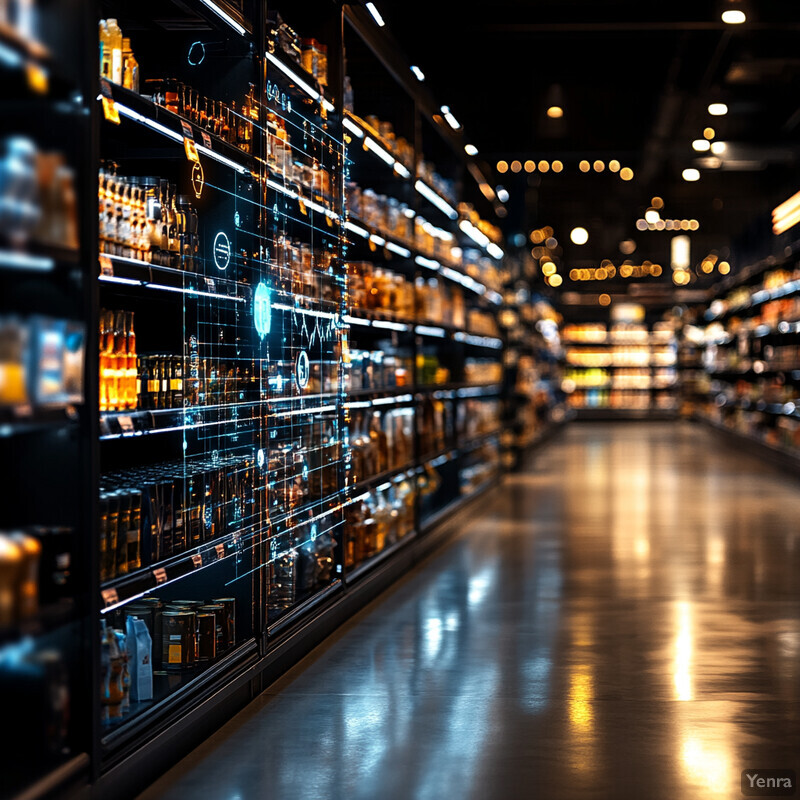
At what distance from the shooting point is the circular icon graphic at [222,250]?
4.34m

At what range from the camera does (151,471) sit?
410 centimetres

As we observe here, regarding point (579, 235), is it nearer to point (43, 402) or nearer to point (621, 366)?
point (621, 366)

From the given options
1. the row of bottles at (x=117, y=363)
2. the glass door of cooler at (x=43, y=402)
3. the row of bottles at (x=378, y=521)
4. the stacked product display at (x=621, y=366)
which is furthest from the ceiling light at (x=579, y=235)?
the glass door of cooler at (x=43, y=402)

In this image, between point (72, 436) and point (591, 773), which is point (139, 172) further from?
point (591, 773)

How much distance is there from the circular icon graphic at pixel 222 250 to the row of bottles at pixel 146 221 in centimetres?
13

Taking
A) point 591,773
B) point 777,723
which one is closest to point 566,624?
point 777,723

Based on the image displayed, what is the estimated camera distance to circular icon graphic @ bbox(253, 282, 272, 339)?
4445 millimetres

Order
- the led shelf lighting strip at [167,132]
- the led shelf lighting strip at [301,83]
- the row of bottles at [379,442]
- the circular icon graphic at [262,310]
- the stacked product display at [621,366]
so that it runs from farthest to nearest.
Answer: the stacked product display at [621,366]
the row of bottles at [379,442]
the led shelf lighting strip at [301,83]
the circular icon graphic at [262,310]
the led shelf lighting strip at [167,132]

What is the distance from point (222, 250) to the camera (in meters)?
4.39

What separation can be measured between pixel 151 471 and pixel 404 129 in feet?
14.5

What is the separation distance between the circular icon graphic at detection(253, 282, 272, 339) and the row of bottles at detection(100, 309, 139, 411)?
80cm

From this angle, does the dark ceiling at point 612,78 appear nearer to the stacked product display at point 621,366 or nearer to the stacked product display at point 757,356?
the stacked product display at point 757,356

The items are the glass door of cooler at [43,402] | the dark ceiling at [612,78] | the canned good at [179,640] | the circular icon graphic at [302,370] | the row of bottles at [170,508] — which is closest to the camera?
the glass door of cooler at [43,402]

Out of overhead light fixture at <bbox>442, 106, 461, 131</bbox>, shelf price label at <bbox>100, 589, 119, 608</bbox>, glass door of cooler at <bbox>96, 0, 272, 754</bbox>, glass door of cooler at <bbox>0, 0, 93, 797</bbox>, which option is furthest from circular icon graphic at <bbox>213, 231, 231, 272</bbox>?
overhead light fixture at <bbox>442, 106, 461, 131</bbox>
